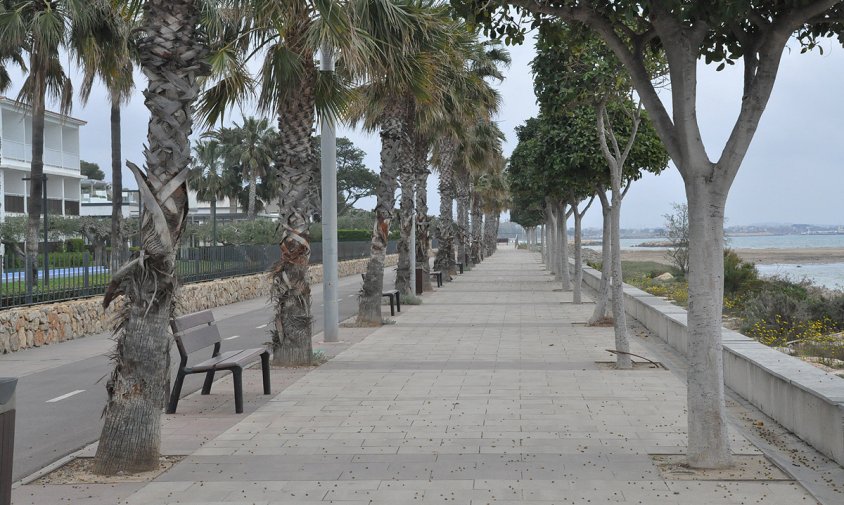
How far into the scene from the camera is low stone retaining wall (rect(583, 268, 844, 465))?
7.00 m

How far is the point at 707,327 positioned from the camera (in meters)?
6.80

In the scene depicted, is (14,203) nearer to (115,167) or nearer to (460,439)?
(115,167)

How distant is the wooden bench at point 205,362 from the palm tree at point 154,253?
1.94m

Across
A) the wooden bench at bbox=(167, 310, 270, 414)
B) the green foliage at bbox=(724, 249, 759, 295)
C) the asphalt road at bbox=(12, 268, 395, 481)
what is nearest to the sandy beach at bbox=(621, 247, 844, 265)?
the green foliage at bbox=(724, 249, 759, 295)

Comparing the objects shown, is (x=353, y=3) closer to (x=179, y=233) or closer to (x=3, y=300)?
(x=179, y=233)

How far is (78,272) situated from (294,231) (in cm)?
738

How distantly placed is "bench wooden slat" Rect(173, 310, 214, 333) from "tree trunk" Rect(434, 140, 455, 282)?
86.8ft

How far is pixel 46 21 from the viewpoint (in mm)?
17281

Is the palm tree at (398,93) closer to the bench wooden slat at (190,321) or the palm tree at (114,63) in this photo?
the palm tree at (114,63)

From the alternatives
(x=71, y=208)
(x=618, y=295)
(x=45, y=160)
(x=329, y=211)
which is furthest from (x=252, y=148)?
(x=618, y=295)

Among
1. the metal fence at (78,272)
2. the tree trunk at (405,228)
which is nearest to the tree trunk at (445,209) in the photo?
the metal fence at (78,272)

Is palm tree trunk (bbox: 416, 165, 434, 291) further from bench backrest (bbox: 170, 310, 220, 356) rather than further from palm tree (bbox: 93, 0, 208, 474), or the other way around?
palm tree (bbox: 93, 0, 208, 474)

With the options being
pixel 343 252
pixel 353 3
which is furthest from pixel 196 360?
pixel 343 252

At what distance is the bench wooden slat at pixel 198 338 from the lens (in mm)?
9383
